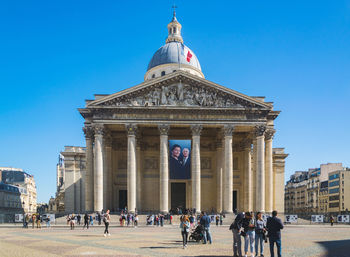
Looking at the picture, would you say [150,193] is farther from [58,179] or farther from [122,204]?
[58,179]

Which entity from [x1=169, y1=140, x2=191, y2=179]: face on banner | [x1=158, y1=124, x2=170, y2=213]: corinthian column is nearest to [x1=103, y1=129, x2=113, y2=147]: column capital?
[x1=158, y1=124, x2=170, y2=213]: corinthian column

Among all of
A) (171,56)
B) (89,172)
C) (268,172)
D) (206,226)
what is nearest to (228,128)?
(268,172)

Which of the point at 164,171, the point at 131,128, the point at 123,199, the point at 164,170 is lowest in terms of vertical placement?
the point at 123,199

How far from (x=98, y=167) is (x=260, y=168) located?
68.0 feet

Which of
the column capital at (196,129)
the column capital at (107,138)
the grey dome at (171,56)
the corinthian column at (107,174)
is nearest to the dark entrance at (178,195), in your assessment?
the corinthian column at (107,174)

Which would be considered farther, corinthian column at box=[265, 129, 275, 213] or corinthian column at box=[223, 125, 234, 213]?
corinthian column at box=[265, 129, 275, 213]

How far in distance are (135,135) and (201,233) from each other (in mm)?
28573

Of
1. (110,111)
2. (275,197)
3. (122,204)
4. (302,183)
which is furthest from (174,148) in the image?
(302,183)

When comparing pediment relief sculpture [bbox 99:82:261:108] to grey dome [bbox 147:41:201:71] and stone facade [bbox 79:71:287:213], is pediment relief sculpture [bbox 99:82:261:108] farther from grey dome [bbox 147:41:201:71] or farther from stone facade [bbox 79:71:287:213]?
grey dome [bbox 147:41:201:71]

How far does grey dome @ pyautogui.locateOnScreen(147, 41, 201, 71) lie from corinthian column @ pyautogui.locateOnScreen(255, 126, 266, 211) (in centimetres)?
3459

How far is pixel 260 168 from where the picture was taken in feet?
156

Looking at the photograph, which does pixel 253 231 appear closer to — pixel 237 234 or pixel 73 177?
pixel 237 234

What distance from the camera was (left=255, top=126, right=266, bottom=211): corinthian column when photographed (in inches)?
1857

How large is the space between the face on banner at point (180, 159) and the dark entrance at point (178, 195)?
7.79m
